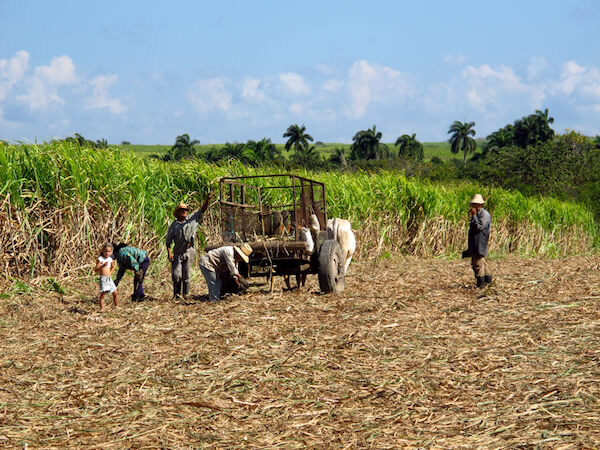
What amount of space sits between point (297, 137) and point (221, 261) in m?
76.0

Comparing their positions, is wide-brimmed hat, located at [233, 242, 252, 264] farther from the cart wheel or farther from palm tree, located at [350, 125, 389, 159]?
palm tree, located at [350, 125, 389, 159]

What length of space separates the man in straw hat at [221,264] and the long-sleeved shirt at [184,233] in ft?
1.49

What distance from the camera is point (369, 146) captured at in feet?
276

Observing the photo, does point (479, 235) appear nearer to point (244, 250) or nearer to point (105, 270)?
point (244, 250)

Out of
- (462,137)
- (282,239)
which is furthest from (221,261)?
(462,137)

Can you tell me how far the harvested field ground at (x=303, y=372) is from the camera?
13.7ft

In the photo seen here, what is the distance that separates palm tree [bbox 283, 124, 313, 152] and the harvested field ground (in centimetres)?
7540

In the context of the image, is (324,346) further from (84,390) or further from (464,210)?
(464,210)

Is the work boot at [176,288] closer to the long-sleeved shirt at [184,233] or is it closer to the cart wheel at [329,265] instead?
the long-sleeved shirt at [184,233]

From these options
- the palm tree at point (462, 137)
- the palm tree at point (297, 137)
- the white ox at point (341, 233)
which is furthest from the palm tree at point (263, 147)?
the white ox at point (341, 233)

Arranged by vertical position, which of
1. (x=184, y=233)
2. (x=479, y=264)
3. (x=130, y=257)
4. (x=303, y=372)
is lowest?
(x=303, y=372)

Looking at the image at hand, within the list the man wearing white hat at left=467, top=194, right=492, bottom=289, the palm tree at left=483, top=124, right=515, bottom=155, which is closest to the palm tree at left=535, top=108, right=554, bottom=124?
the palm tree at left=483, top=124, right=515, bottom=155

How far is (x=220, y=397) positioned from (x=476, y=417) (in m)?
2.01

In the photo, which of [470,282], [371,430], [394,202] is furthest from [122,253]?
[394,202]
